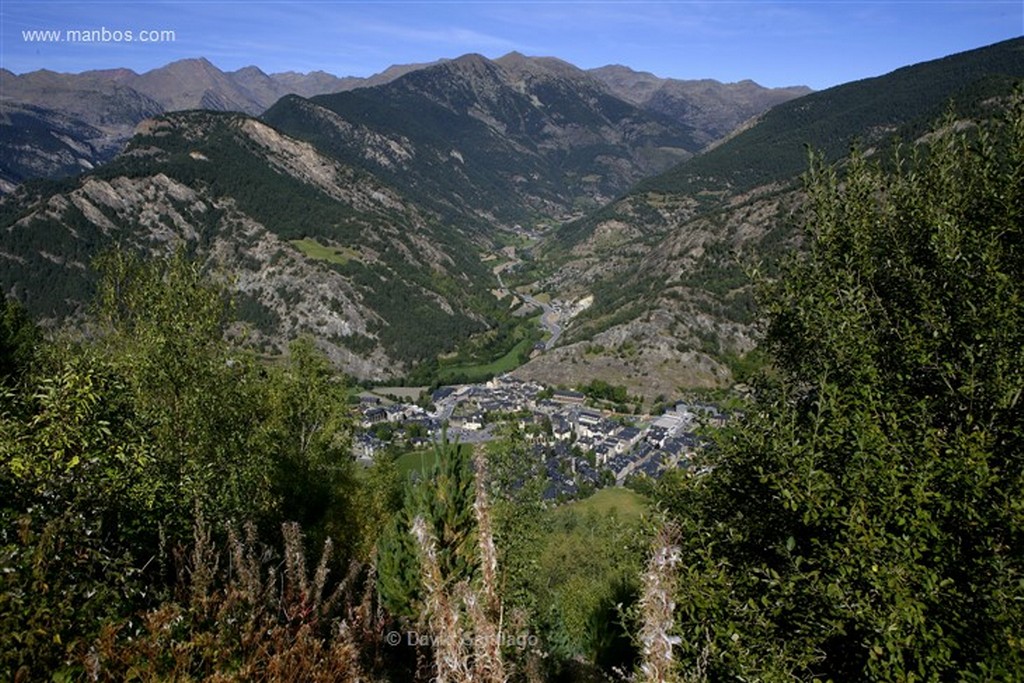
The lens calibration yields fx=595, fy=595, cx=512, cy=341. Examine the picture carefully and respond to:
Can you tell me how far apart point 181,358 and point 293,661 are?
15809 mm

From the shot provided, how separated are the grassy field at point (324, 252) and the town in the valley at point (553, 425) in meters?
60.0

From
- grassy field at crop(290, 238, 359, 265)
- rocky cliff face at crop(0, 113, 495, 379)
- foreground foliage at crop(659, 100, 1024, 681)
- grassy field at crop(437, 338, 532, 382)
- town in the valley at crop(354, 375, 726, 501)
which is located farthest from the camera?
grassy field at crop(290, 238, 359, 265)

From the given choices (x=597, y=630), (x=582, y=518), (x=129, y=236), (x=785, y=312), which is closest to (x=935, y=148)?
(x=785, y=312)

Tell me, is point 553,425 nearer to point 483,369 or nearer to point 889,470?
point 483,369

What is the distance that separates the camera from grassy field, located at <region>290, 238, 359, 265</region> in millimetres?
179375

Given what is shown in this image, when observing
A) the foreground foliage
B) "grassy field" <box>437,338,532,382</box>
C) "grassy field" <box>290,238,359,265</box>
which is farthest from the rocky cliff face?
the foreground foliage

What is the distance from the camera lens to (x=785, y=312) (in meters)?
12.0

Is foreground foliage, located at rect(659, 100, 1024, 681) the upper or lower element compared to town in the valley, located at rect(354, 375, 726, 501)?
upper

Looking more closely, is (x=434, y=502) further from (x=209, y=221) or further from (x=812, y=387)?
(x=209, y=221)

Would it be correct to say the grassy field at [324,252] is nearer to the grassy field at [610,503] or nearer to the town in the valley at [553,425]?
the town in the valley at [553,425]

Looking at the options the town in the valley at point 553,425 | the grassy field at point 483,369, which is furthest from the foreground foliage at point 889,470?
the grassy field at point 483,369

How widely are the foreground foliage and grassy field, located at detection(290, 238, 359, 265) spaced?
587 ft

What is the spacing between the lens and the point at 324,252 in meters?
184

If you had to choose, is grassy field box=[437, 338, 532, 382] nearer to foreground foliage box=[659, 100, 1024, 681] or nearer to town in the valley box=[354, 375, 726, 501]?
town in the valley box=[354, 375, 726, 501]
